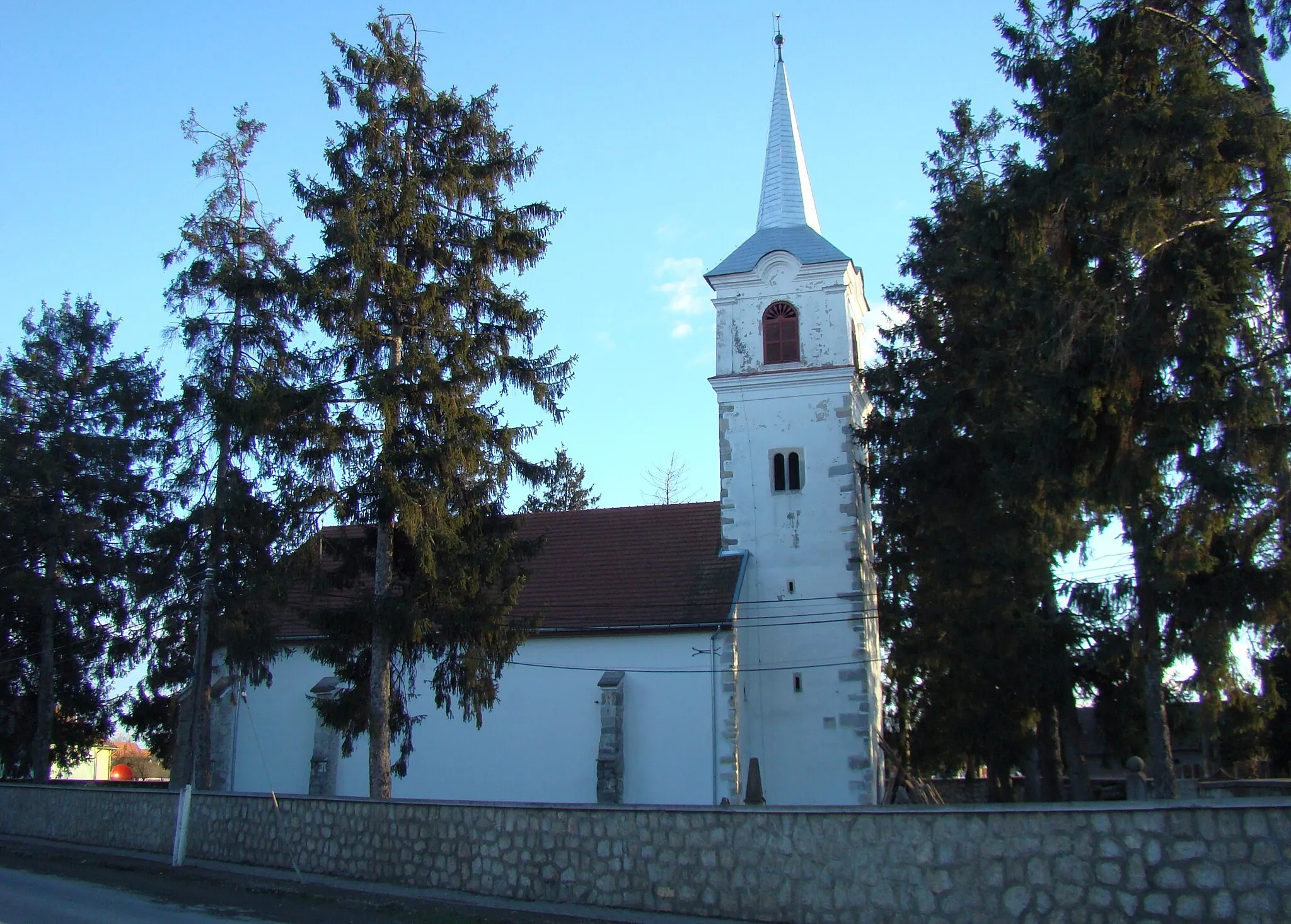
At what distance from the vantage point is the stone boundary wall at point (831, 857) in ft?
25.0

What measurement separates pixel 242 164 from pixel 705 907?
61.6 ft

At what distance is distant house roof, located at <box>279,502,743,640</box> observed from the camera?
75.4ft

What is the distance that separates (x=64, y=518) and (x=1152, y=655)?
25070mm

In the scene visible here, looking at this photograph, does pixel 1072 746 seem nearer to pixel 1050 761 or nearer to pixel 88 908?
pixel 1050 761

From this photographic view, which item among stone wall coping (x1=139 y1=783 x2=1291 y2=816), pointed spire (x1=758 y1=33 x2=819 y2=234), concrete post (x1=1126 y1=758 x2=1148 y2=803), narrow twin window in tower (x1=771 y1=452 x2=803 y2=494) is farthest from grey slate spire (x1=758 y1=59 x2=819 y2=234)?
stone wall coping (x1=139 y1=783 x2=1291 y2=816)

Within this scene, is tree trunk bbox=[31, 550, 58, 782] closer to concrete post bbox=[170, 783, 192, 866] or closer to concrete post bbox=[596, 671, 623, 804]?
concrete post bbox=[170, 783, 192, 866]

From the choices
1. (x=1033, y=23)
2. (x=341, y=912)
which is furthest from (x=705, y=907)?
(x=1033, y=23)

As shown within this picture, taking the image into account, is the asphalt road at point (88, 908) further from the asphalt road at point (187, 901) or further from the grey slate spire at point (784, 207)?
the grey slate spire at point (784, 207)

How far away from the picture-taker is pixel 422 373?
1598 cm

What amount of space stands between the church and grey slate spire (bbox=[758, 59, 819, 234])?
597 mm

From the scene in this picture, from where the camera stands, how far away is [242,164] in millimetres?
22422

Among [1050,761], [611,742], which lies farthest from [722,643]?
[1050,761]

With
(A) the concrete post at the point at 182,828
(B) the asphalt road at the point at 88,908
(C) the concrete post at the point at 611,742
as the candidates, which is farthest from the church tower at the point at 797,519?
(B) the asphalt road at the point at 88,908

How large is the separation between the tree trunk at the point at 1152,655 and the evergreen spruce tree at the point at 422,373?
9.03 meters
